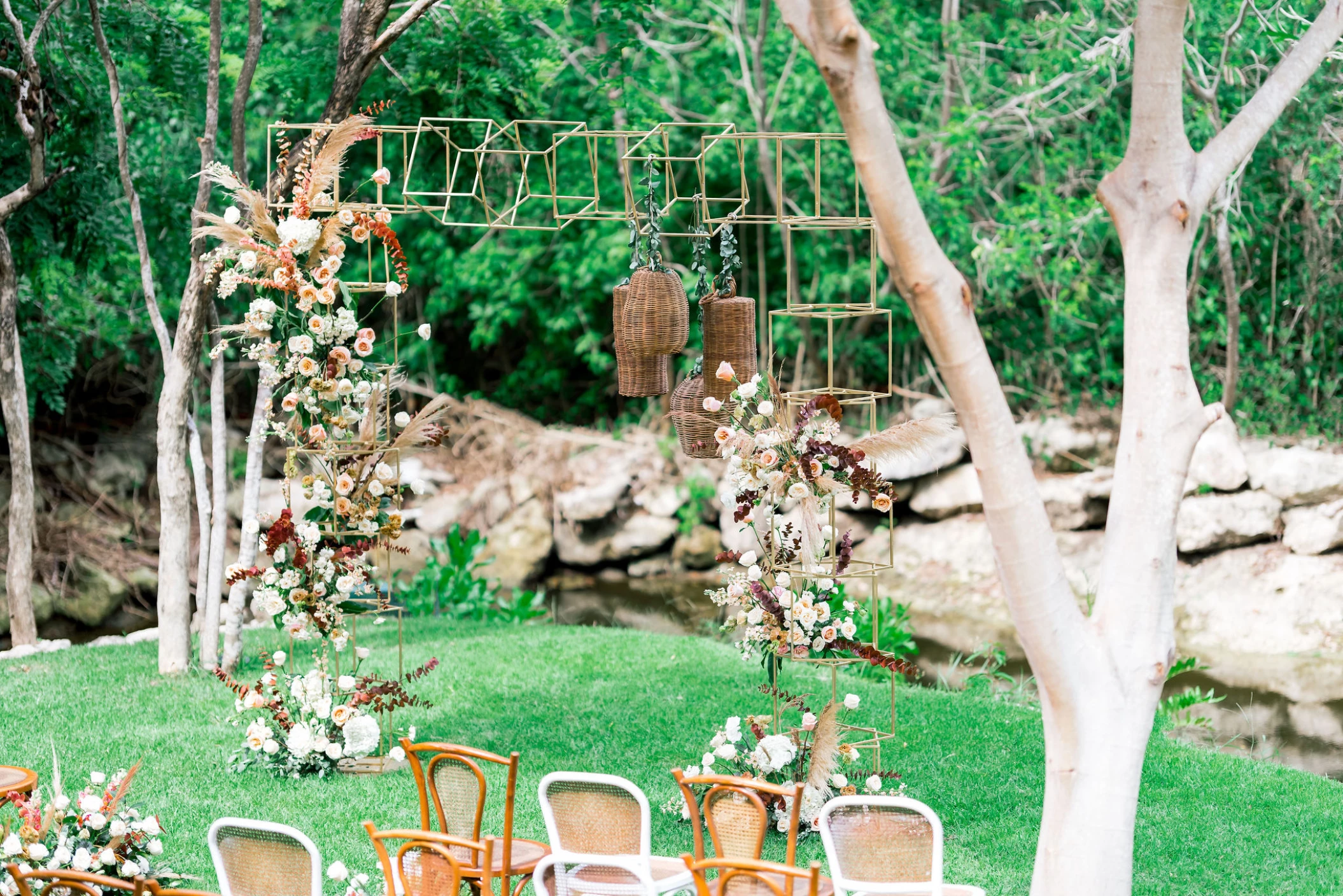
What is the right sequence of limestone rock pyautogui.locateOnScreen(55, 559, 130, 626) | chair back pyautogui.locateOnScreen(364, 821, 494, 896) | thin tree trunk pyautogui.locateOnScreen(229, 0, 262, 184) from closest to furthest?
chair back pyautogui.locateOnScreen(364, 821, 494, 896) < thin tree trunk pyautogui.locateOnScreen(229, 0, 262, 184) < limestone rock pyautogui.locateOnScreen(55, 559, 130, 626)

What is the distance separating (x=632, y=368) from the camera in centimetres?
479

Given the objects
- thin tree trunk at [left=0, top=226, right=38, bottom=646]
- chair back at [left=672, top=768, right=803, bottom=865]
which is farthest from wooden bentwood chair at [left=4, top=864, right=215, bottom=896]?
thin tree trunk at [left=0, top=226, right=38, bottom=646]

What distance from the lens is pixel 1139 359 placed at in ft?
10.7

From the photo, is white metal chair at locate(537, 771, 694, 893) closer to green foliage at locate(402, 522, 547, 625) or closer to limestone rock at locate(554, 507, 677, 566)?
green foliage at locate(402, 522, 547, 625)

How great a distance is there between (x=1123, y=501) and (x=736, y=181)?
35.7 ft

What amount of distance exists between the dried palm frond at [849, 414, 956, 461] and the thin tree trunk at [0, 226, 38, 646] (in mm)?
5555

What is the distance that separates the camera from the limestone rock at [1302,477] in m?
9.68

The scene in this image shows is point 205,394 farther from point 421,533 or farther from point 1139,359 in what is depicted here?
point 1139,359

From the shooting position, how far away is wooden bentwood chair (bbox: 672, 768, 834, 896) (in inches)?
120

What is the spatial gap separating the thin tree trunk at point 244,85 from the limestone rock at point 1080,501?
681 cm

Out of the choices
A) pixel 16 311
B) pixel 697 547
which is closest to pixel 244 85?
pixel 16 311

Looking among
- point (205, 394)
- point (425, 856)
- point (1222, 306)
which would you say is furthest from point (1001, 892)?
point (205, 394)

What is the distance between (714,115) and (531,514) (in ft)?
14.1

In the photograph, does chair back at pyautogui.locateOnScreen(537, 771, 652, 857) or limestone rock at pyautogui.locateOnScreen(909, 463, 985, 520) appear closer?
chair back at pyautogui.locateOnScreen(537, 771, 652, 857)
